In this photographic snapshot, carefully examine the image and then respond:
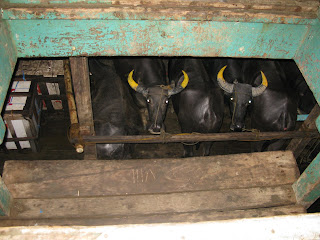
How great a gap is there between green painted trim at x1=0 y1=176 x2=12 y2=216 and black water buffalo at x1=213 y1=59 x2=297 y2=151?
13.1ft

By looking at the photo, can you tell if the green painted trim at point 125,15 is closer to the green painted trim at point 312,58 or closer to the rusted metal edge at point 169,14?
the rusted metal edge at point 169,14

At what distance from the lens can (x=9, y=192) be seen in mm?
2451

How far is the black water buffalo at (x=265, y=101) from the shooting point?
4996 millimetres

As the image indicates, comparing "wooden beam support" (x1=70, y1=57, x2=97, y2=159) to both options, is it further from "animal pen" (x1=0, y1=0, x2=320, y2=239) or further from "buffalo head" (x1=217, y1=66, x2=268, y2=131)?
"buffalo head" (x1=217, y1=66, x2=268, y2=131)

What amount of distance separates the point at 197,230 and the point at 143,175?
1.63 metres

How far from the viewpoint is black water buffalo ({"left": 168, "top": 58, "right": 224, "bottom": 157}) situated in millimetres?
4910

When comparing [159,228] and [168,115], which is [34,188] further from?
[168,115]

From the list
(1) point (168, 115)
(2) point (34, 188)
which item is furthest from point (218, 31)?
(1) point (168, 115)

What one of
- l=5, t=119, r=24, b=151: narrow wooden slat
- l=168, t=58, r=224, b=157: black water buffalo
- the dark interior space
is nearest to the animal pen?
l=168, t=58, r=224, b=157: black water buffalo

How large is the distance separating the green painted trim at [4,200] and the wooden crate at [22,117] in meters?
2.65

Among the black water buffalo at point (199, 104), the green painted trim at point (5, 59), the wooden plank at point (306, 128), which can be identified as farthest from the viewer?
the black water buffalo at point (199, 104)

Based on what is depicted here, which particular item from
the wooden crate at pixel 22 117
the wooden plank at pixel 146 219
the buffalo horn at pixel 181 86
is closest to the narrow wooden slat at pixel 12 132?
the wooden crate at pixel 22 117

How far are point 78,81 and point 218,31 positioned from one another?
1.67 m

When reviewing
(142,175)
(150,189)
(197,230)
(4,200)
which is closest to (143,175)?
(142,175)
